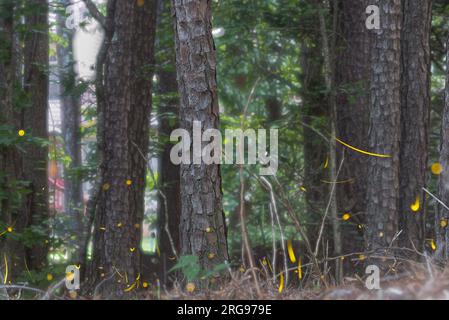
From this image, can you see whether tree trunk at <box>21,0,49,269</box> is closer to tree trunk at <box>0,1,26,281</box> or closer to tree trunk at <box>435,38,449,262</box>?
tree trunk at <box>0,1,26,281</box>

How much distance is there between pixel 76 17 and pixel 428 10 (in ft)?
34.7

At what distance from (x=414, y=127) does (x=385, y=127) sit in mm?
644

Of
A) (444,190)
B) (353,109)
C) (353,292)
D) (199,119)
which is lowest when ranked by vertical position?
(353,292)

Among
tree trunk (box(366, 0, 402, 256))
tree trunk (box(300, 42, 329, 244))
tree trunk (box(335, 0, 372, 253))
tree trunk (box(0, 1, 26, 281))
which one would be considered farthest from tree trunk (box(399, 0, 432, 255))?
tree trunk (box(0, 1, 26, 281))

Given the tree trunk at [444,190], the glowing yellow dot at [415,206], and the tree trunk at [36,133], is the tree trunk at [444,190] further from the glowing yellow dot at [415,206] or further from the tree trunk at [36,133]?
the tree trunk at [36,133]

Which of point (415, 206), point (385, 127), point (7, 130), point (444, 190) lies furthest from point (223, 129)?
point (444, 190)

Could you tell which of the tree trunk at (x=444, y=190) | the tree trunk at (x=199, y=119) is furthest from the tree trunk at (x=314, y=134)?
the tree trunk at (x=199, y=119)

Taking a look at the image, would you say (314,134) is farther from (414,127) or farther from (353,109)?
(414,127)

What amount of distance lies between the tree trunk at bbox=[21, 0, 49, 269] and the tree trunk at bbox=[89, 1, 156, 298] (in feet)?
9.24

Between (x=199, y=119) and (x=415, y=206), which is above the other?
(x=199, y=119)

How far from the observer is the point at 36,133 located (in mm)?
13922

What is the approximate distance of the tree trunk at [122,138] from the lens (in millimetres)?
9844

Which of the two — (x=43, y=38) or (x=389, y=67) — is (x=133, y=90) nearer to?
(x=389, y=67)

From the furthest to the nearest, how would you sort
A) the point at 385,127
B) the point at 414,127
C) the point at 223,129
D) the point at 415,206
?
1. the point at 223,129
2. the point at 414,127
3. the point at 415,206
4. the point at 385,127
